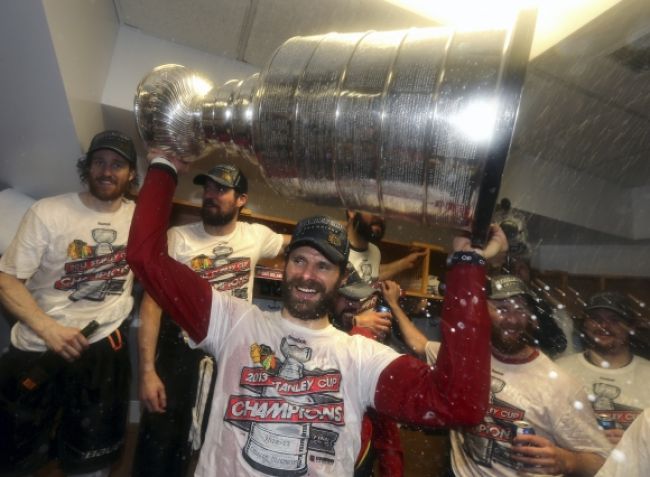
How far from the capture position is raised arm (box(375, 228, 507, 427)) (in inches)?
38.7

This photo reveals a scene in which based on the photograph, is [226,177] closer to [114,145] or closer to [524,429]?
[114,145]

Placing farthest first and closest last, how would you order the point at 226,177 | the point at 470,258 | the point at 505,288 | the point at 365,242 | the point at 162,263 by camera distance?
the point at 365,242 → the point at 226,177 → the point at 505,288 → the point at 162,263 → the point at 470,258

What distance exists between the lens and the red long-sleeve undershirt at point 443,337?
998 millimetres

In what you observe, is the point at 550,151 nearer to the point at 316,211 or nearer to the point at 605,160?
the point at 605,160

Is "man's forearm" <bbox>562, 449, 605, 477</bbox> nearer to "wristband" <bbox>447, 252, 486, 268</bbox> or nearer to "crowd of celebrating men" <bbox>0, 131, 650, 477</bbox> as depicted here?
"crowd of celebrating men" <bbox>0, 131, 650, 477</bbox>

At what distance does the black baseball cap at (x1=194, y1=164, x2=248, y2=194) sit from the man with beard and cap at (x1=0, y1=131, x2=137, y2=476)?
33 centimetres

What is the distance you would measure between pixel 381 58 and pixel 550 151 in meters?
3.01

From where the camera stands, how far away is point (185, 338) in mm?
1318

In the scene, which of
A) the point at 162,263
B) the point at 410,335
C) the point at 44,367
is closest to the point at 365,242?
the point at 410,335

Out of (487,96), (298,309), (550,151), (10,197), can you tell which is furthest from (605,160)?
(10,197)

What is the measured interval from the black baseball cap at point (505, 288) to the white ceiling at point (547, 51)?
1.05 metres

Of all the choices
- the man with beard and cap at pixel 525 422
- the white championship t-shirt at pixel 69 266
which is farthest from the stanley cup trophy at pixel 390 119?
the white championship t-shirt at pixel 69 266

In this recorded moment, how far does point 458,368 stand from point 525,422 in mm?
627

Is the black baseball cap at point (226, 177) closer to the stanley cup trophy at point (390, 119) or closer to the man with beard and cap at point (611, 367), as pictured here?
the stanley cup trophy at point (390, 119)
